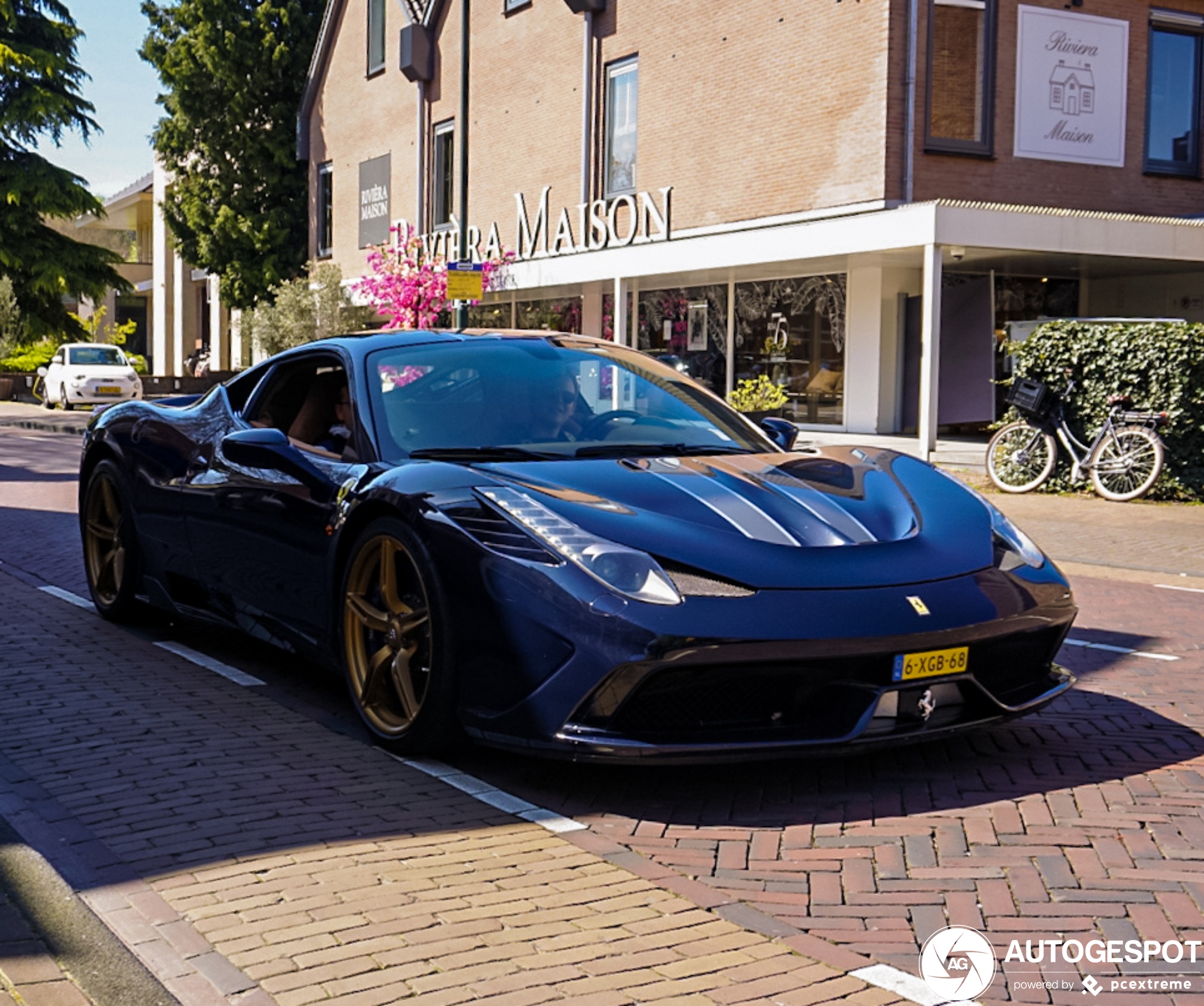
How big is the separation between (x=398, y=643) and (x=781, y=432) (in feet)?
6.54

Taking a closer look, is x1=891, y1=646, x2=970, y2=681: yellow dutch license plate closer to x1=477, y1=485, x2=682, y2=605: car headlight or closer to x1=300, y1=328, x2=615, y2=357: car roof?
x1=477, y1=485, x2=682, y2=605: car headlight

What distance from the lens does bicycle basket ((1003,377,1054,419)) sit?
15.0 m

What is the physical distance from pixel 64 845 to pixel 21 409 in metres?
35.4

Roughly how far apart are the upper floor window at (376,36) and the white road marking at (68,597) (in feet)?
93.6

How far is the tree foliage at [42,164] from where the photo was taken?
40562mm

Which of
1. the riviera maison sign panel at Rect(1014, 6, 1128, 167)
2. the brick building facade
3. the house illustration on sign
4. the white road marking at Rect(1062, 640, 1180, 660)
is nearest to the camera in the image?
the white road marking at Rect(1062, 640, 1180, 660)


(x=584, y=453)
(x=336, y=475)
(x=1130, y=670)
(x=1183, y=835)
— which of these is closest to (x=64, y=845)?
(x=336, y=475)

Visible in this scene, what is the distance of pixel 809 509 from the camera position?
4531 mm

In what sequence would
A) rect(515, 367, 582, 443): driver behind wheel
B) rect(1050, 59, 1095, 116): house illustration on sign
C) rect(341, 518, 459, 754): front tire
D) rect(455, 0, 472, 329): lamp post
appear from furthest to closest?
rect(1050, 59, 1095, 116): house illustration on sign < rect(455, 0, 472, 329): lamp post < rect(515, 367, 582, 443): driver behind wheel < rect(341, 518, 459, 754): front tire

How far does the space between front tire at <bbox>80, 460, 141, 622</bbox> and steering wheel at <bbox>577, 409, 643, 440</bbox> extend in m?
2.77

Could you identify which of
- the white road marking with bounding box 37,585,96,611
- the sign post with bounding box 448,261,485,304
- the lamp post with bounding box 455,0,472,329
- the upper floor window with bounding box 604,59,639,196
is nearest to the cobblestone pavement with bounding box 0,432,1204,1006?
the white road marking with bounding box 37,585,96,611

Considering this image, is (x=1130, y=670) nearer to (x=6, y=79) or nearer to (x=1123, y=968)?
(x=1123, y=968)

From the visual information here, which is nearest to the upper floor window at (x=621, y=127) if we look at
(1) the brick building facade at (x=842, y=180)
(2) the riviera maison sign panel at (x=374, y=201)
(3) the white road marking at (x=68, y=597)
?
(1) the brick building facade at (x=842, y=180)

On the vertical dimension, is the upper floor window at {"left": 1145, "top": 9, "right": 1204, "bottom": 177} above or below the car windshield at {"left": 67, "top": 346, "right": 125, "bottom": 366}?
above
